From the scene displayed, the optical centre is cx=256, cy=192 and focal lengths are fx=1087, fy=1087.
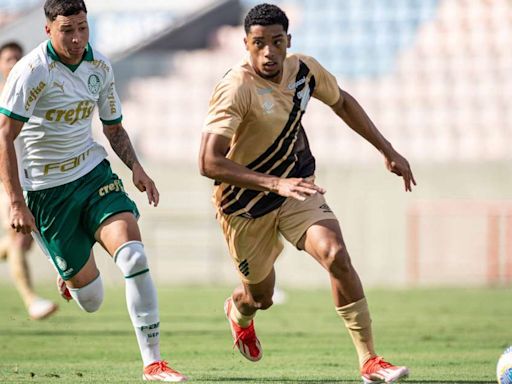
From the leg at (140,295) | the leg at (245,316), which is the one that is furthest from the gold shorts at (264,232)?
the leg at (140,295)

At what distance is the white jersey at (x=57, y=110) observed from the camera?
6.96m

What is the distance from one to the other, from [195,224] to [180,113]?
3.27 meters

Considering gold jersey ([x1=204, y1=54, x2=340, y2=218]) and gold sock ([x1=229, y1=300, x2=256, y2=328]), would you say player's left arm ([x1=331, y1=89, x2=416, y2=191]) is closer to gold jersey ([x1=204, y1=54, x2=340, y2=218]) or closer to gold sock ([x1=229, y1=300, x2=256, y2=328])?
gold jersey ([x1=204, y1=54, x2=340, y2=218])

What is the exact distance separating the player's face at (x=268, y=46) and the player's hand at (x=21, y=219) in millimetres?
1735

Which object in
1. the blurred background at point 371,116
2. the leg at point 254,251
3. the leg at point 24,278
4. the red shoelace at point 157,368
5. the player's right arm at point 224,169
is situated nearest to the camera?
the player's right arm at point 224,169

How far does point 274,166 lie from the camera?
7.29 meters

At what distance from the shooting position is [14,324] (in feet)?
39.7

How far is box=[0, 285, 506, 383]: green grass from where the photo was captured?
7.54m

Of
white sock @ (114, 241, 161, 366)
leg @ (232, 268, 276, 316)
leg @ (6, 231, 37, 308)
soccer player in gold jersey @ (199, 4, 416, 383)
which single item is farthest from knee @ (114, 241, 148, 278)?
leg @ (6, 231, 37, 308)

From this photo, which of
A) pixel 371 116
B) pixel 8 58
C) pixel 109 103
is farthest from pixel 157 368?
pixel 371 116

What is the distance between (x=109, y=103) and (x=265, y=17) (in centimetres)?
140

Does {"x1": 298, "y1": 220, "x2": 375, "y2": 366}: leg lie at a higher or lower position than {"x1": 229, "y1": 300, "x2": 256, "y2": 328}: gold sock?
higher

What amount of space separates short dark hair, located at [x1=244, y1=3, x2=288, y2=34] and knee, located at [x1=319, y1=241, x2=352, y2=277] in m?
1.43

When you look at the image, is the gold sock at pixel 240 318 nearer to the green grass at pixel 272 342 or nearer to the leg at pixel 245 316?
the leg at pixel 245 316
